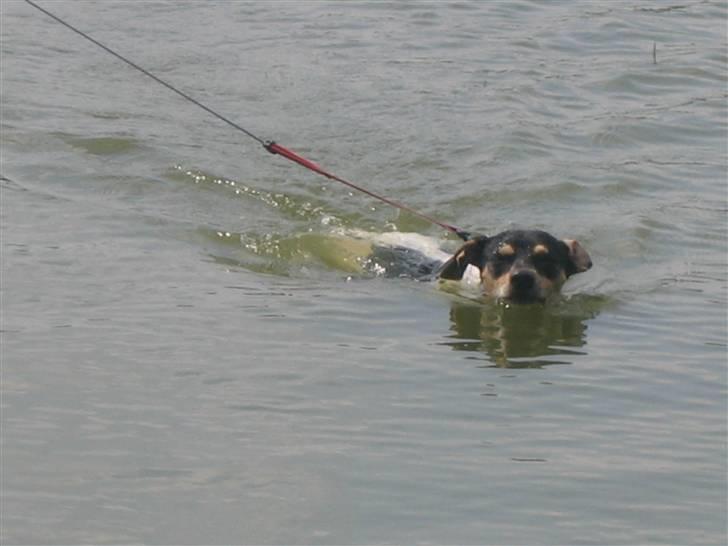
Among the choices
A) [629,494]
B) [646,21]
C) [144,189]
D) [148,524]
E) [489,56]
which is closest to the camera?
[148,524]

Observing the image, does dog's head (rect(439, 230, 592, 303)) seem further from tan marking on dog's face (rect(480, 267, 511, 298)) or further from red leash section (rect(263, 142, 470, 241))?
red leash section (rect(263, 142, 470, 241))

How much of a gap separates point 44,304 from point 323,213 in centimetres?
351

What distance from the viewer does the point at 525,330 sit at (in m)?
9.33

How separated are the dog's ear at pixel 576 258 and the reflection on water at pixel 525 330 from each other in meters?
0.20

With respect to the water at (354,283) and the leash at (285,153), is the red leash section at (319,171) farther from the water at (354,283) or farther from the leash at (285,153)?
the water at (354,283)

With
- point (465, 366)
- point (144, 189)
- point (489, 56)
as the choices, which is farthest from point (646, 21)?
point (465, 366)

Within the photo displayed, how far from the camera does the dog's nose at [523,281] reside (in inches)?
379

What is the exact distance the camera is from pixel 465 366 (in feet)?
26.9

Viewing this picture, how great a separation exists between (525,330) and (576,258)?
2.82 feet

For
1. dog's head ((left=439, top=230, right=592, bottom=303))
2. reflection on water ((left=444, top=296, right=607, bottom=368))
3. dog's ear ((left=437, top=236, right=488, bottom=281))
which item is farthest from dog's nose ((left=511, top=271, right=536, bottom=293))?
dog's ear ((left=437, top=236, right=488, bottom=281))

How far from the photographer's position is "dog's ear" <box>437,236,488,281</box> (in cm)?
994

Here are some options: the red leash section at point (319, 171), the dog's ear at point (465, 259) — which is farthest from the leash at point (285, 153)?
the dog's ear at point (465, 259)

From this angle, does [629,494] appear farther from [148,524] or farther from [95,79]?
[95,79]

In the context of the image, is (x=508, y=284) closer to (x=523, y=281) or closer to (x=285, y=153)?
(x=523, y=281)
